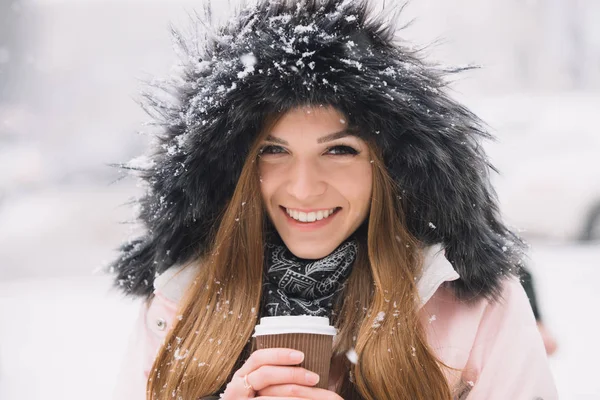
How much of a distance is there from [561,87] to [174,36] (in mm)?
8089

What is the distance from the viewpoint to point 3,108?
8.35 metres

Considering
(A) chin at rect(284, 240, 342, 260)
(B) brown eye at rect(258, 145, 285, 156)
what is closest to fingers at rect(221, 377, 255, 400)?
(A) chin at rect(284, 240, 342, 260)

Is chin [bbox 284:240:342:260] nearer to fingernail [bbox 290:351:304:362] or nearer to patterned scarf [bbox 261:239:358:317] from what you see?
patterned scarf [bbox 261:239:358:317]

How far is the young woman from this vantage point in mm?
1543

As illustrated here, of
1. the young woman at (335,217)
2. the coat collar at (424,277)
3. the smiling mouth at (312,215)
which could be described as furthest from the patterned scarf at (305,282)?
the coat collar at (424,277)

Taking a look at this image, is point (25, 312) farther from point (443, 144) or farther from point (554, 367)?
point (443, 144)

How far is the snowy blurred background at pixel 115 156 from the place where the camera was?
403 centimetres

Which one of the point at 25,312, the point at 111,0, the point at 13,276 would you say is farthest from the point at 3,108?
the point at 25,312

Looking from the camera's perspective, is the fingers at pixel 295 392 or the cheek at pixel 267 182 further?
the cheek at pixel 267 182

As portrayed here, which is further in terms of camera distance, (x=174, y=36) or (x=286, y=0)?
(x=174, y=36)

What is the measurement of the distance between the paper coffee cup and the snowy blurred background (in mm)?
779

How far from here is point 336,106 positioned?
1547 mm

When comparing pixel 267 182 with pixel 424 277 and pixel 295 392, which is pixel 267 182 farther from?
pixel 295 392

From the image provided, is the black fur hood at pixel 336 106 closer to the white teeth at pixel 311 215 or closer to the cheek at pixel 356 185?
the cheek at pixel 356 185
